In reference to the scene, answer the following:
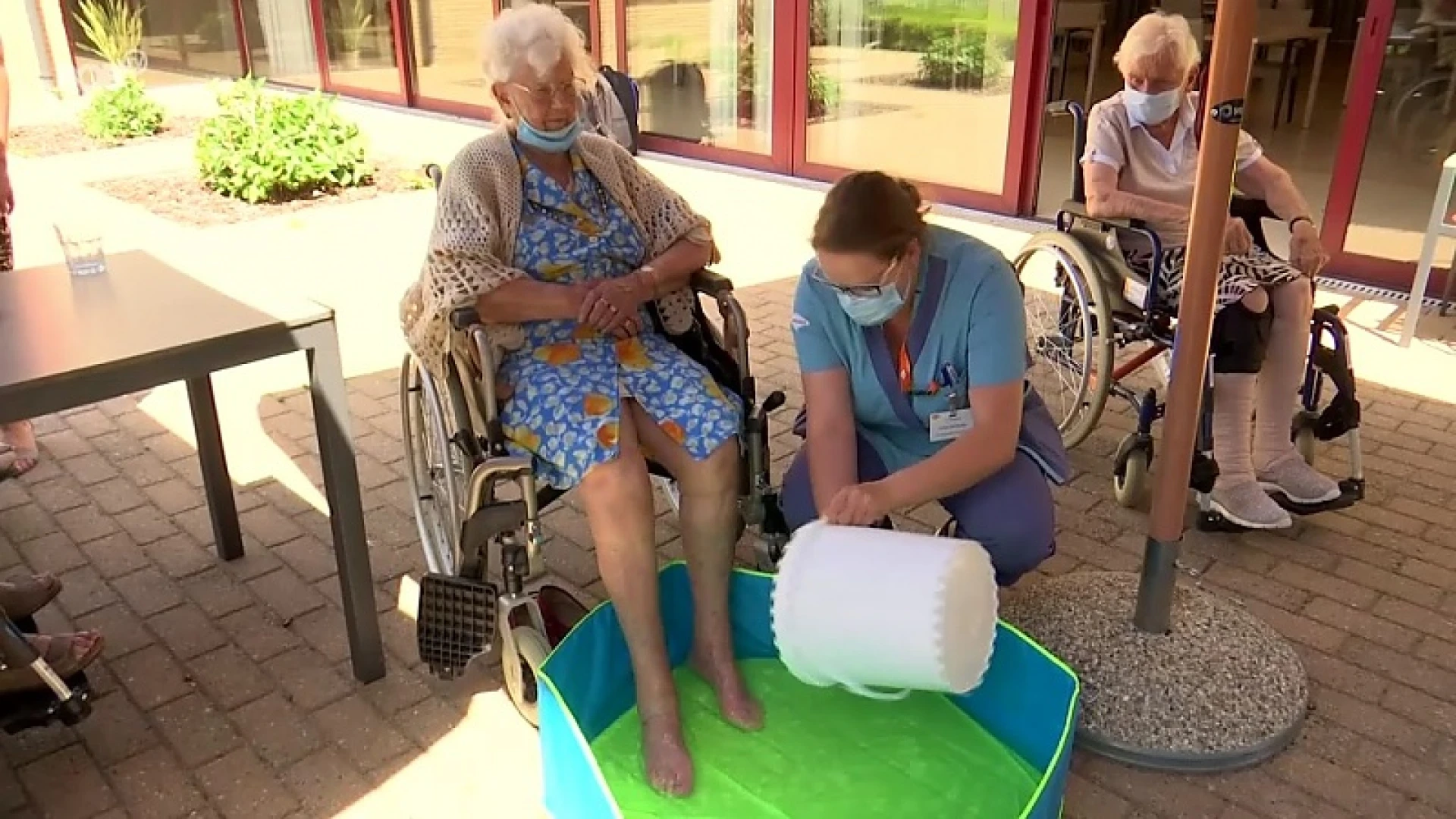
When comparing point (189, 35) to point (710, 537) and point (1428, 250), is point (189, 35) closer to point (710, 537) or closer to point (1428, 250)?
point (1428, 250)

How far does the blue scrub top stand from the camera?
210cm

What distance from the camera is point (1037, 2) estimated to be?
5.55m

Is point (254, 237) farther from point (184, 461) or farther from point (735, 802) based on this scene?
point (735, 802)

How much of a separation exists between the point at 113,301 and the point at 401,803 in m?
Result: 1.10

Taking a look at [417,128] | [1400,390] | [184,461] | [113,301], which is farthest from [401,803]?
[417,128]

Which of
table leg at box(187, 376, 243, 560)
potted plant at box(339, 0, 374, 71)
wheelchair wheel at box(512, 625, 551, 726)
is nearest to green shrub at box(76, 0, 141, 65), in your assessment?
potted plant at box(339, 0, 374, 71)

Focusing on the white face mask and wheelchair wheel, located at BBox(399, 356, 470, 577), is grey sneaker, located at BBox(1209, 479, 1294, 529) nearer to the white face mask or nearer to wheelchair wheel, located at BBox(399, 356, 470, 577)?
the white face mask

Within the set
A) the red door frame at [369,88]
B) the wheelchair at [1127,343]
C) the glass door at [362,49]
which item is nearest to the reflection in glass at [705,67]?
the red door frame at [369,88]

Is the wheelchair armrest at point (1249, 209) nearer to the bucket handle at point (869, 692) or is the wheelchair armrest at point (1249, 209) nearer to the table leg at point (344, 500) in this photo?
the bucket handle at point (869, 692)

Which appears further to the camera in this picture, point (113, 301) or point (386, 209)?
point (386, 209)

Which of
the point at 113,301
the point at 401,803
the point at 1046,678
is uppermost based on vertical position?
the point at 113,301

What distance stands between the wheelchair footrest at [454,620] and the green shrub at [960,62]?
4.57 metres

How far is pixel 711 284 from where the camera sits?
2.48m

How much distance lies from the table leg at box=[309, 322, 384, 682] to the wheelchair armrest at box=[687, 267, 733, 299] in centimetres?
76
